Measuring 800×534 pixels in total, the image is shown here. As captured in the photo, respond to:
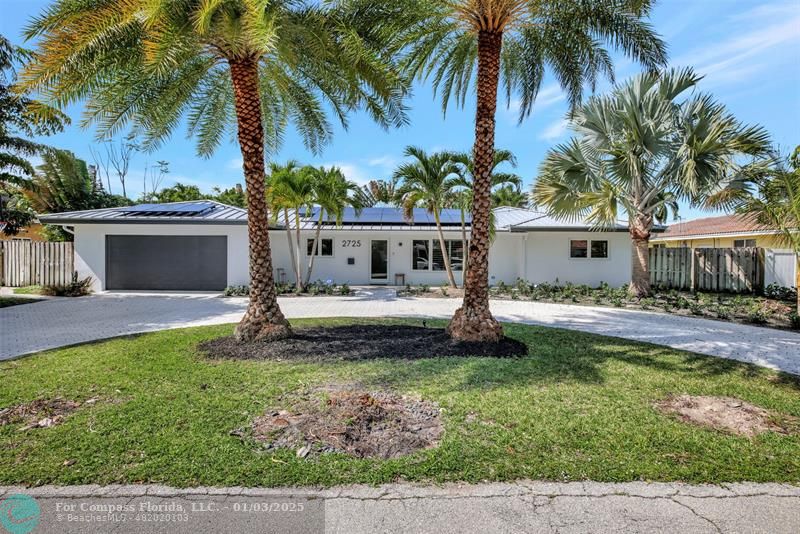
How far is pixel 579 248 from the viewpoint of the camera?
60.8 feet

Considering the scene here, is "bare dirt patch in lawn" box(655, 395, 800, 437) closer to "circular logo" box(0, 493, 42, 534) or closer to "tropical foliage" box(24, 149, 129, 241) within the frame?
"circular logo" box(0, 493, 42, 534)

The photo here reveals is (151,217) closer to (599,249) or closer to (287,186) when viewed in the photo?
(287,186)

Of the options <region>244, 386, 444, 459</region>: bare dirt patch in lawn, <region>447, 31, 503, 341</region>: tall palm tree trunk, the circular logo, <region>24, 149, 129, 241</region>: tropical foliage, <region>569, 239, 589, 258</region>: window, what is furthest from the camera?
<region>24, 149, 129, 241</region>: tropical foliage

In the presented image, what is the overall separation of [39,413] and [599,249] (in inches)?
757

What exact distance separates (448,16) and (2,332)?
11780 mm

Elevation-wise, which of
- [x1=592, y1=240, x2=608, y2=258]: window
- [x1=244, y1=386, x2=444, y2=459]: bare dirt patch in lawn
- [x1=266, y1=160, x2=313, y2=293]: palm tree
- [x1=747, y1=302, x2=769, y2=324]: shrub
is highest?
[x1=266, y1=160, x2=313, y2=293]: palm tree

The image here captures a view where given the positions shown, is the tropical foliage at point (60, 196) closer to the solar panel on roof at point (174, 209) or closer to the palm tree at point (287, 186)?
the solar panel on roof at point (174, 209)

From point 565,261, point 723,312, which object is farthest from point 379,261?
point 723,312

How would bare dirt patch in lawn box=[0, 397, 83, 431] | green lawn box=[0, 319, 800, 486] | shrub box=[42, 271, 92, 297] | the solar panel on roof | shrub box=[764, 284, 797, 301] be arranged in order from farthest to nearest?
the solar panel on roof → shrub box=[42, 271, 92, 297] → shrub box=[764, 284, 797, 301] → bare dirt patch in lawn box=[0, 397, 83, 431] → green lawn box=[0, 319, 800, 486]

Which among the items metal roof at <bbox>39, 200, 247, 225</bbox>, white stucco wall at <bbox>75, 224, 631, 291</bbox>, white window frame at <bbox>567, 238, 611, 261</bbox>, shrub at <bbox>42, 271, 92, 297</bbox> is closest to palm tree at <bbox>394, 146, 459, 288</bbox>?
white stucco wall at <bbox>75, 224, 631, 291</bbox>

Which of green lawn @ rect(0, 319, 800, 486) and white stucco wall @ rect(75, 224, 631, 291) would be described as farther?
white stucco wall @ rect(75, 224, 631, 291)

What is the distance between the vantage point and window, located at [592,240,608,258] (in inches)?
728

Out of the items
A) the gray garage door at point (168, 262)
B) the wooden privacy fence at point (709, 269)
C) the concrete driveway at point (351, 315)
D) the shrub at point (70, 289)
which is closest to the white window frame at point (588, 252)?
the wooden privacy fence at point (709, 269)

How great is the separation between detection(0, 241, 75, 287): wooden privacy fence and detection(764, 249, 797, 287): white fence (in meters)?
28.0
